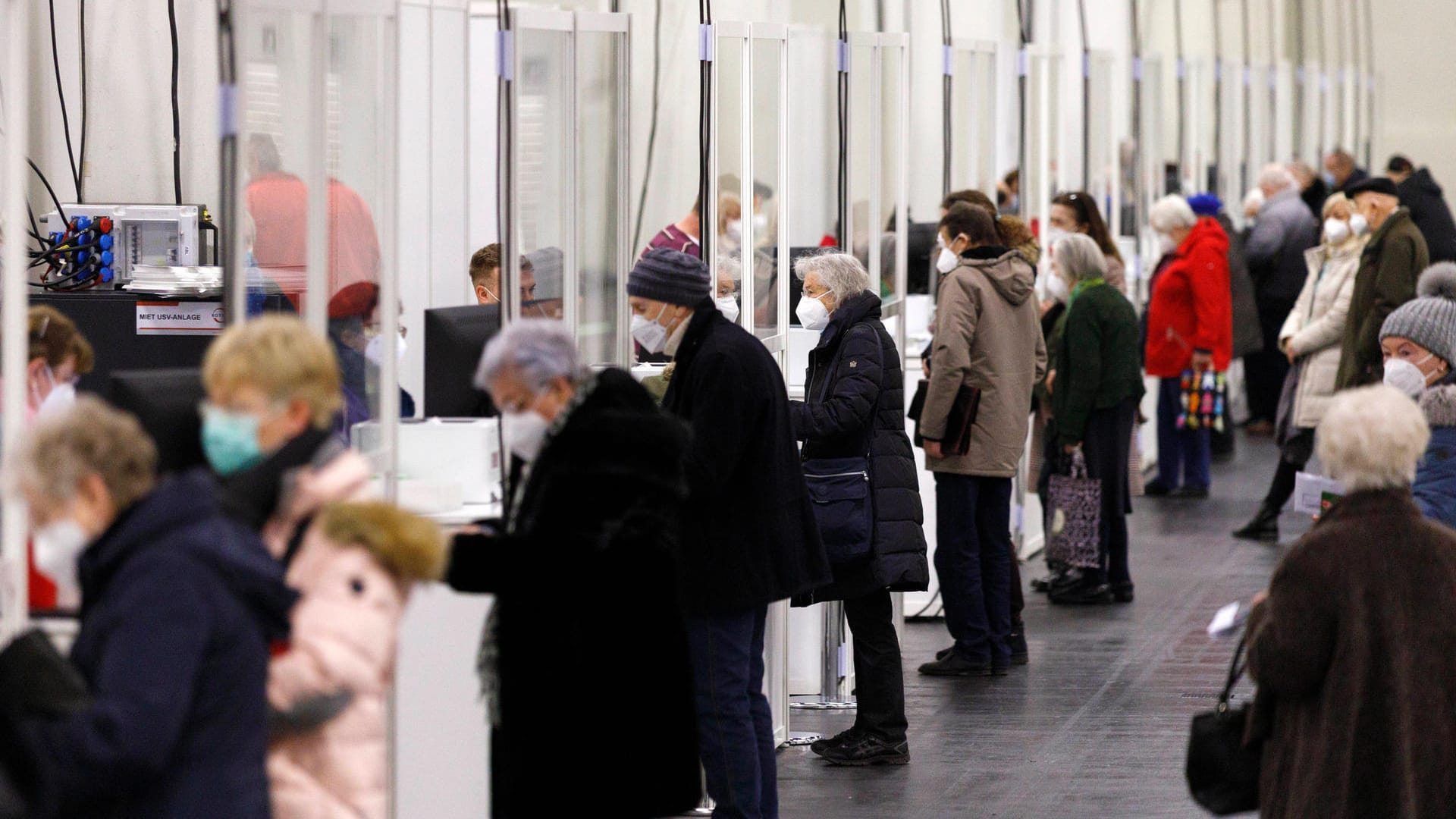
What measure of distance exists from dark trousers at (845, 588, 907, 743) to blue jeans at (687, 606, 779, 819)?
3.33 ft

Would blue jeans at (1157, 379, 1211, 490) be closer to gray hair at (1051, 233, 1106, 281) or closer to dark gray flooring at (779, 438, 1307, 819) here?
dark gray flooring at (779, 438, 1307, 819)

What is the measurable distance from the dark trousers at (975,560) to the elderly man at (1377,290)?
1499 mm

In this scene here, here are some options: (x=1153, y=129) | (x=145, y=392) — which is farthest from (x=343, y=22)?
(x=1153, y=129)

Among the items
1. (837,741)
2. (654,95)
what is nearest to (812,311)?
(837,741)

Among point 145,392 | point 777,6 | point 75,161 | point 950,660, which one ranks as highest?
point 777,6

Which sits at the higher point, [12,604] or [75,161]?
[75,161]

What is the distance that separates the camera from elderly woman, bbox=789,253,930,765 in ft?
18.1

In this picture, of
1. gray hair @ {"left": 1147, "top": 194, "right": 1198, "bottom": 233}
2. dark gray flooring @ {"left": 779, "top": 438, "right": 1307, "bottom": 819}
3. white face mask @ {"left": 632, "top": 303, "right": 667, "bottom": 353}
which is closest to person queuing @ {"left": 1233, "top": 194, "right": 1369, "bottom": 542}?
dark gray flooring @ {"left": 779, "top": 438, "right": 1307, "bottom": 819}

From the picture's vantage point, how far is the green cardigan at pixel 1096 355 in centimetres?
782

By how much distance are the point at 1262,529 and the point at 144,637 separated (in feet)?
25.9

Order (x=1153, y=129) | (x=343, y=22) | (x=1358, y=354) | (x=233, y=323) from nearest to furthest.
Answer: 1. (x=233, y=323)
2. (x=343, y=22)
3. (x=1358, y=354)
4. (x=1153, y=129)

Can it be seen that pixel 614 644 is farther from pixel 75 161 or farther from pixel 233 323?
pixel 75 161

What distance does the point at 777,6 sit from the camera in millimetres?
7422

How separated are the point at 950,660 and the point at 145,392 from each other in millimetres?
4221
